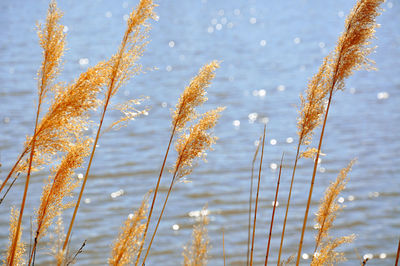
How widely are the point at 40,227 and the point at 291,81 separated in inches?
529

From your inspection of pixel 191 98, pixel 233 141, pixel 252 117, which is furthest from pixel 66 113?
pixel 252 117

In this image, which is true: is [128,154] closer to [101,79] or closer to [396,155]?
[396,155]

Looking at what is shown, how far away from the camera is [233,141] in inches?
405

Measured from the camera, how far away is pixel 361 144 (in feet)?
32.1

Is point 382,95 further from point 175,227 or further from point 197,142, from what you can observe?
point 197,142

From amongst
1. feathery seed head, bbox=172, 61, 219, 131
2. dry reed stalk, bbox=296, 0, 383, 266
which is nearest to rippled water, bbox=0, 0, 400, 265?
dry reed stalk, bbox=296, 0, 383, 266

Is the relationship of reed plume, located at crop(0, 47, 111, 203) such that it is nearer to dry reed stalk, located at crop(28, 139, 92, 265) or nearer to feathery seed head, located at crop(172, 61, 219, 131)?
dry reed stalk, located at crop(28, 139, 92, 265)

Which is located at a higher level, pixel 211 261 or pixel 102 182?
pixel 102 182

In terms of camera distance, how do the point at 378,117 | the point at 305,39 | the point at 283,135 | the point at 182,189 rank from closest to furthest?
the point at 182,189 → the point at 283,135 → the point at 378,117 → the point at 305,39

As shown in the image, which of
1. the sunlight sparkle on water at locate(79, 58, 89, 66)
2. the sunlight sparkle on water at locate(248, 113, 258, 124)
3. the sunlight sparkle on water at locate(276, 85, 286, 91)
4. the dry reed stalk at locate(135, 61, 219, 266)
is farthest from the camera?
the sunlight sparkle on water at locate(79, 58, 89, 66)

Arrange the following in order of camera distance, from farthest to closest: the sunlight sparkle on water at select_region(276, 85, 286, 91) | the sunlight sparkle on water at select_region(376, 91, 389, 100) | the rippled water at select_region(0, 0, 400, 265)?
1. the sunlight sparkle on water at select_region(276, 85, 286, 91)
2. the sunlight sparkle on water at select_region(376, 91, 389, 100)
3. the rippled water at select_region(0, 0, 400, 265)

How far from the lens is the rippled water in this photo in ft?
22.6

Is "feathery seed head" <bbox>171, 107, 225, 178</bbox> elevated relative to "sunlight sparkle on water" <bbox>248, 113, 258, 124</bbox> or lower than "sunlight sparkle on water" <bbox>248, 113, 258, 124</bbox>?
lower

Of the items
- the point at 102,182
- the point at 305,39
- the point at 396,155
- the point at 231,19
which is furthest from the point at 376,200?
the point at 231,19
